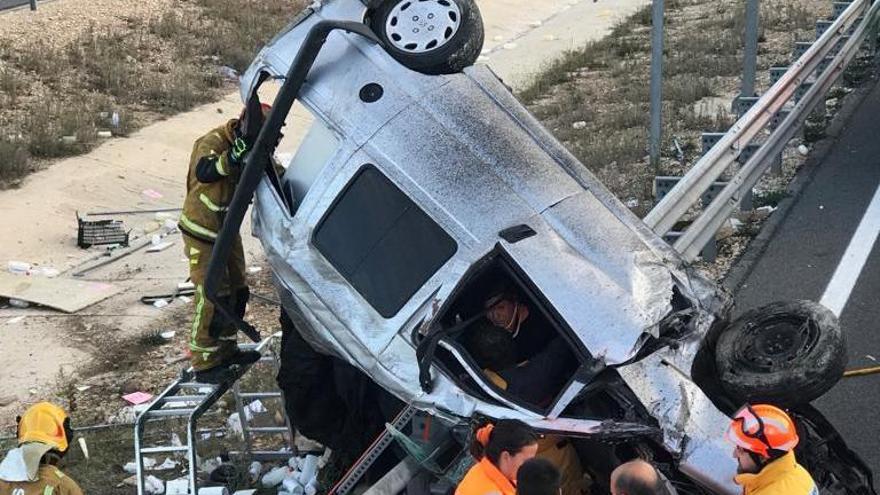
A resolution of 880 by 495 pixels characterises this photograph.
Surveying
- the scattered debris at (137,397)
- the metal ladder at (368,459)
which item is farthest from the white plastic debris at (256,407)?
the metal ladder at (368,459)

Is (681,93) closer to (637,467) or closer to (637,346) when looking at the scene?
(637,346)

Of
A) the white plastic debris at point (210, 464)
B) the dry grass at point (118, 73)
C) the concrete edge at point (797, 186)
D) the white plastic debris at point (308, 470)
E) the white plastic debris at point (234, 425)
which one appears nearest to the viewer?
the white plastic debris at point (308, 470)

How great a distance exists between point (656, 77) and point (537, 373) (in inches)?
219

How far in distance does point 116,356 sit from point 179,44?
10185 millimetres

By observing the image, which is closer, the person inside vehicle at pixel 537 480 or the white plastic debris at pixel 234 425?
the person inside vehicle at pixel 537 480

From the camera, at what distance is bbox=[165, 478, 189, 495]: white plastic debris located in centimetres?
672

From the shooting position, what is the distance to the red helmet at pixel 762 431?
16.0ft

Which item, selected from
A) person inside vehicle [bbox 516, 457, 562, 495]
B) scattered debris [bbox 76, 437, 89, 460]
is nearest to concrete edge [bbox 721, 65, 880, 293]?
person inside vehicle [bbox 516, 457, 562, 495]

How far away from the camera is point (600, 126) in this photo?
14.1 m

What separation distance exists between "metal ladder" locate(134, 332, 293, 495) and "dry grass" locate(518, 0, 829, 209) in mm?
4213

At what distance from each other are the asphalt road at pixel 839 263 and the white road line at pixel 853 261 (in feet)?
0.07

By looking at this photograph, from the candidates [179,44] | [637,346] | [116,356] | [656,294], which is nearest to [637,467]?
[637,346]

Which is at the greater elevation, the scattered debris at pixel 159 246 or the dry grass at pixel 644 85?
the scattered debris at pixel 159 246

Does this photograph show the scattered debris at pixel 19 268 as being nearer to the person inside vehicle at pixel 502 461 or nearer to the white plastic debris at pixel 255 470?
the white plastic debris at pixel 255 470
